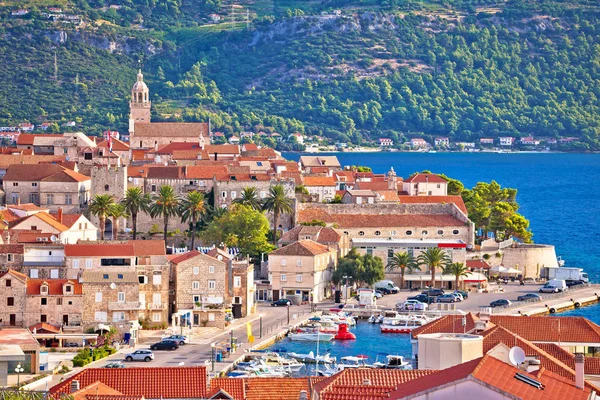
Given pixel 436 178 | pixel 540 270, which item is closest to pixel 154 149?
pixel 436 178

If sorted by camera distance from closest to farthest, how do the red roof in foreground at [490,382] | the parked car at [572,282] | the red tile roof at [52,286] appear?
the red roof in foreground at [490,382], the red tile roof at [52,286], the parked car at [572,282]

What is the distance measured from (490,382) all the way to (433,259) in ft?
218

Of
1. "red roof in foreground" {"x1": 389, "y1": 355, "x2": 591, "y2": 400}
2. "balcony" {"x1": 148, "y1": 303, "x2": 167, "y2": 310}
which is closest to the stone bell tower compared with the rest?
"balcony" {"x1": 148, "y1": 303, "x2": 167, "y2": 310}

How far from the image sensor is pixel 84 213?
10294 cm

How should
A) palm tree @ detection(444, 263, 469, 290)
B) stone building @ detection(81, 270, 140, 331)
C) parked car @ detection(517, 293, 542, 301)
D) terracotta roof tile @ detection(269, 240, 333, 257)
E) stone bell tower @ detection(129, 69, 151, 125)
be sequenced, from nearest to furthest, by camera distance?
stone building @ detection(81, 270, 140, 331)
terracotta roof tile @ detection(269, 240, 333, 257)
parked car @ detection(517, 293, 542, 301)
palm tree @ detection(444, 263, 469, 290)
stone bell tower @ detection(129, 69, 151, 125)

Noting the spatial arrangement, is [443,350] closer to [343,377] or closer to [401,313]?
[343,377]

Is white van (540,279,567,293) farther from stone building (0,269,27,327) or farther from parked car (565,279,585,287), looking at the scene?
stone building (0,269,27,327)

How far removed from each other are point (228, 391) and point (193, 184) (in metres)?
66.6

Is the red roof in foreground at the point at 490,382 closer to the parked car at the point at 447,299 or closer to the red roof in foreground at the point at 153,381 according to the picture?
the red roof in foreground at the point at 153,381

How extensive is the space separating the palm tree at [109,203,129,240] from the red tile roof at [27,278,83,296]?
71.2 ft

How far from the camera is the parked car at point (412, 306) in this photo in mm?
85500

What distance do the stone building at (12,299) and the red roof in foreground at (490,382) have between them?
1740 inches

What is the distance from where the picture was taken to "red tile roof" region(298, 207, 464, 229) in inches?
4053

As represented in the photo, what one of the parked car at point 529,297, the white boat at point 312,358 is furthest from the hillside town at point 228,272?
the parked car at point 529,297
